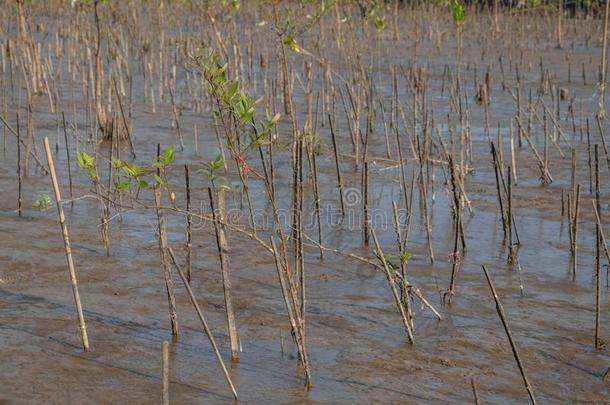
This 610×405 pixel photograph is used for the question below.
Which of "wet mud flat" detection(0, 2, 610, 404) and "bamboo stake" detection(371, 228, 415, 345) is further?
"bamboo stake" detection(371, 228, 415, 345)

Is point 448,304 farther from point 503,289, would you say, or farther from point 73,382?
point 73,382

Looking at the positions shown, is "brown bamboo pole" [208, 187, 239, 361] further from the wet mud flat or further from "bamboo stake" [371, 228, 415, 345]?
"bamboo stake" [371, 228, 415, 345]

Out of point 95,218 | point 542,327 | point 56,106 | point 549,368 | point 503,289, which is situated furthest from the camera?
point 56,106

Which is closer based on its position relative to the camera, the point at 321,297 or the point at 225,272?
the point at 225,272

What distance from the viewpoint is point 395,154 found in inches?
259

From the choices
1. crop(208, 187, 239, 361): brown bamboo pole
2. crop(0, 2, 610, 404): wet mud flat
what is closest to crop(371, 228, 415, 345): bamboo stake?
crop(0, 2, 610, 404): wet mud flat

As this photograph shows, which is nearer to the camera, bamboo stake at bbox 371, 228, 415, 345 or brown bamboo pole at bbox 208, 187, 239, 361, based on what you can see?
brown bamboo pole at bbox 208, 187, 239, 361

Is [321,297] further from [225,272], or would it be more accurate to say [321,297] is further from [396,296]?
[225,272]

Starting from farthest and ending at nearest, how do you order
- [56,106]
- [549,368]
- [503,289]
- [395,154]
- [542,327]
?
1. [56,106]
2. [395,154]
3. [503,289]
4. [542,327]
5. [549,368]

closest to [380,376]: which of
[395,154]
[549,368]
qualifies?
[549,368]

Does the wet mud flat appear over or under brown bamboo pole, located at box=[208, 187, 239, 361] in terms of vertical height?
under

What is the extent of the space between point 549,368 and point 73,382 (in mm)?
1541

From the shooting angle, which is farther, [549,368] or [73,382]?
[549,368]

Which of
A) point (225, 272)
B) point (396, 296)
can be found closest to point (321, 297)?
point (396, 296)
